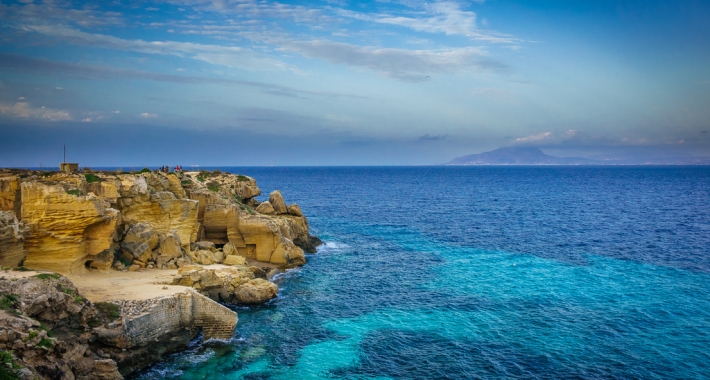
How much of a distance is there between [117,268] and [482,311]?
3015cm

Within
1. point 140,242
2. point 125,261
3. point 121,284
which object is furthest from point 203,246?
point 121,284

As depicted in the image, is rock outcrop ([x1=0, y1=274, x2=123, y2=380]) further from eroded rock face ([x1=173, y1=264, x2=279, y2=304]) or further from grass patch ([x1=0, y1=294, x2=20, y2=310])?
eroded rock face ([x1=173, y1=264, x2=279, y2=304])

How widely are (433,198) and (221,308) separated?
98.2m

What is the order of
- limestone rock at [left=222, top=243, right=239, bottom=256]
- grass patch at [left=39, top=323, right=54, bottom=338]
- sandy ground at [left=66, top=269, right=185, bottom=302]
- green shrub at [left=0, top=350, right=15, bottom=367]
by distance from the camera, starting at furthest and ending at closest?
limestone rock at [left=222, top=243, right=239, bottom=256] → sandy ground at [left=66, top=269, right=185, bottom=302] → grass patch at [left=39, top=323, right=54, bottom=338] → green shrub at [left=0, top=350, right=15, bottom=367]

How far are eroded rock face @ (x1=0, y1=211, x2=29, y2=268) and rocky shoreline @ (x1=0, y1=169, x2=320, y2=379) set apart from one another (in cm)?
8

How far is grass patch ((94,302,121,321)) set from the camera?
28.4 m

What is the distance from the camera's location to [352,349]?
3123 centimetres

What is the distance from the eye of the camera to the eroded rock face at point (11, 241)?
30.7m

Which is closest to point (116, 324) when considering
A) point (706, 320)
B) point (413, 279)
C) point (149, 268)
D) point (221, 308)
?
point (221, 308)

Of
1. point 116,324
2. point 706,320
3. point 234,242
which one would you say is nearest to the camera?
point 116,324

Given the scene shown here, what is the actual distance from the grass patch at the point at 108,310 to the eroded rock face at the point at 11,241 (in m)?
7.72

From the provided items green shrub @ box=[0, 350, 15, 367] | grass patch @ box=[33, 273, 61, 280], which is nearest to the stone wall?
grass patch @ box=[33, 273, 61, 280]

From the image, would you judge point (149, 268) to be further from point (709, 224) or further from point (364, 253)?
point (709, 224)

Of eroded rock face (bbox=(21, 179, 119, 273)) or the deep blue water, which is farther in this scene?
eroded rock face (bbox=(21, 179, 119, 273))
